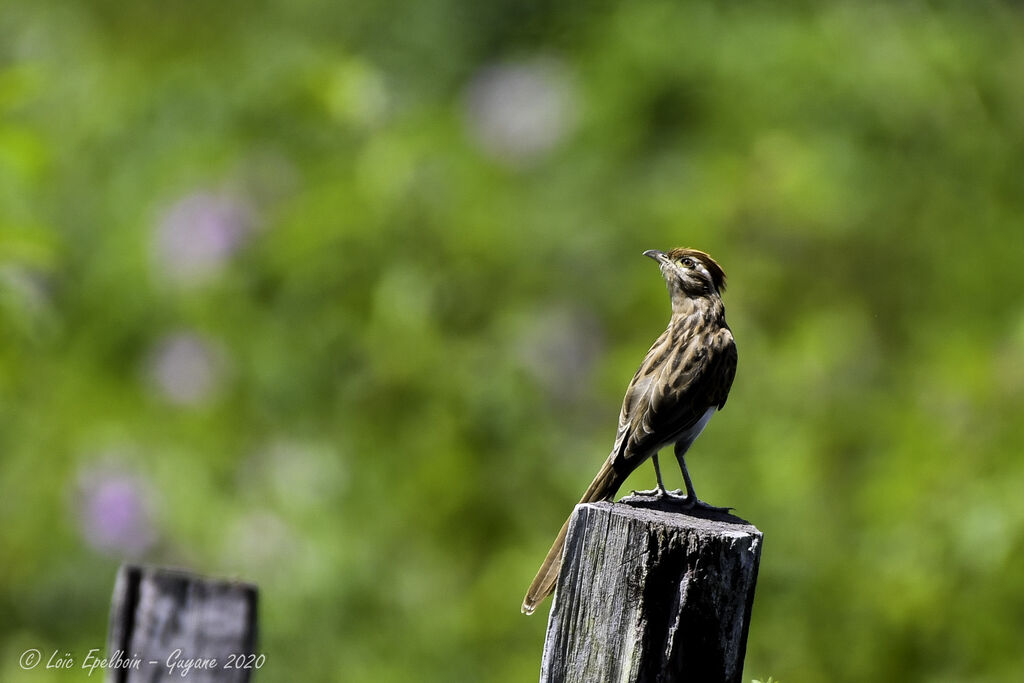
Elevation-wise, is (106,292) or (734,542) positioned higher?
(106,292)

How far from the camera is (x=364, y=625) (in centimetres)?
658

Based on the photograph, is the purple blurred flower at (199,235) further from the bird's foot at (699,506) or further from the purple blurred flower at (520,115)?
the bird's foot at (699,506)

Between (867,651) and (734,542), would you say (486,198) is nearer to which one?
(867,651)

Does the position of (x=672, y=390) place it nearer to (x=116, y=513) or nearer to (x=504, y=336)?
(x=504, y=336)

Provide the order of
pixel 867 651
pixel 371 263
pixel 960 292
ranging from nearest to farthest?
pixel 867 651 < pixel 371 263 < pixel 960 292

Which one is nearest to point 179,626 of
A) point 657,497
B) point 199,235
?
point 657,497

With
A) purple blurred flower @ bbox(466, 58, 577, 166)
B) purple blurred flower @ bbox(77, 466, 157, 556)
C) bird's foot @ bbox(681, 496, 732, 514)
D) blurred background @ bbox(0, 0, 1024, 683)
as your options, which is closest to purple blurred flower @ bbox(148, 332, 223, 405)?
blurred background @ bbox(0, 0, 1024, 683)

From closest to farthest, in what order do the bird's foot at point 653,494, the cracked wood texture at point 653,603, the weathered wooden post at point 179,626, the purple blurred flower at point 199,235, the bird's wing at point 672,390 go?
the cracked wood texture at point 653,603 < the weathered wooden post at point 179,626 < the bird's foot at point 653,494 < the bird's wing at point 672,390 < the purple blurred flower at point 199,235

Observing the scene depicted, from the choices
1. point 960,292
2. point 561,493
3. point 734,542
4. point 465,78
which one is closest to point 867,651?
point 561,493

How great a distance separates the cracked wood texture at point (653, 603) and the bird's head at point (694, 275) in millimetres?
1331

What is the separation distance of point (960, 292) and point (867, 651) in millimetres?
3097

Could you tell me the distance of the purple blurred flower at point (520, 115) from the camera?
8.70 m

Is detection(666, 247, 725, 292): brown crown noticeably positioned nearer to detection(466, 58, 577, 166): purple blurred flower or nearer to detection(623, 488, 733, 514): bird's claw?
detection(623, 488, 733, 514): bird's claw

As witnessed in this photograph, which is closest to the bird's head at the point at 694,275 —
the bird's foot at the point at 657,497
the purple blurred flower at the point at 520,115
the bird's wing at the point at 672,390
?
the bird's wing at the point at 672,390
